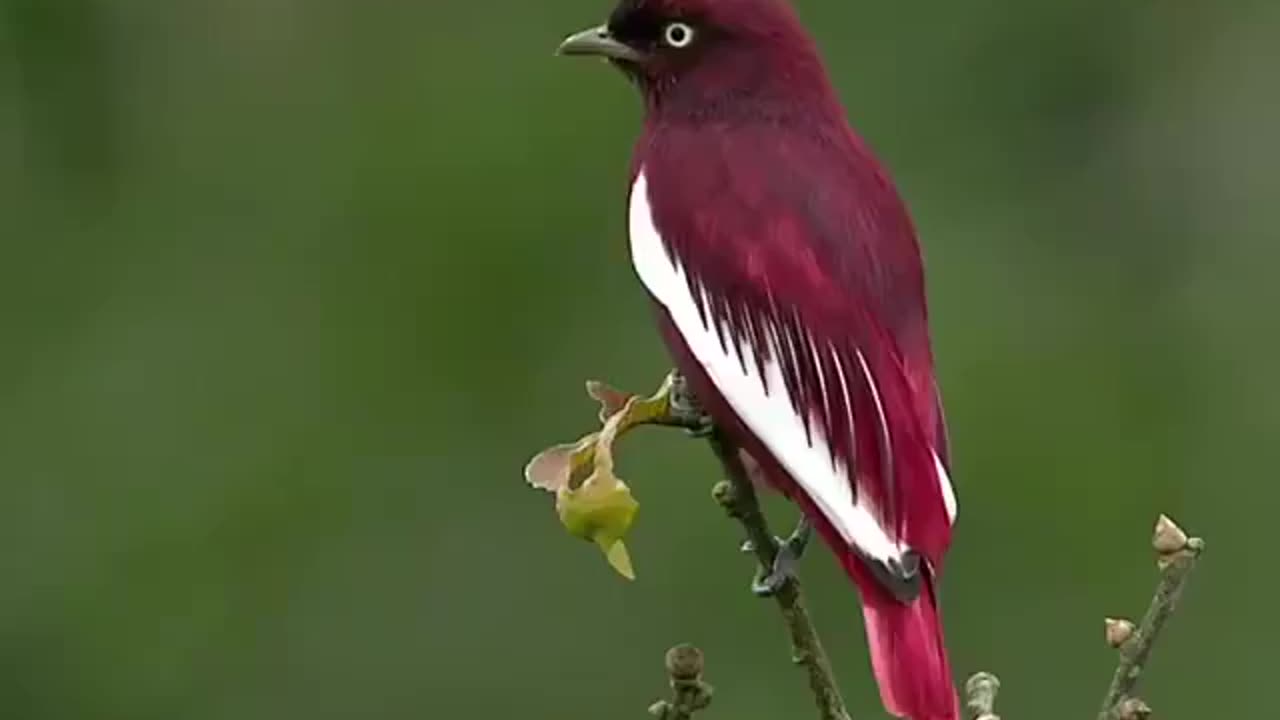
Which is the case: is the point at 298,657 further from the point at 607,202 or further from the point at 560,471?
the point at 560,471

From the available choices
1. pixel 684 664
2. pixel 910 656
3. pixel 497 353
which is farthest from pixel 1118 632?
pixel 497 353

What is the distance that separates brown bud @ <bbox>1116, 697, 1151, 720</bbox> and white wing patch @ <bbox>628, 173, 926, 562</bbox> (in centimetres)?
39

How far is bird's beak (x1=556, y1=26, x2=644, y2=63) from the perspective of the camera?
14.1ft

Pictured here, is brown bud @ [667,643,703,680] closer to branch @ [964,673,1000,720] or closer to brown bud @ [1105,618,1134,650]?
branch @ [964,673,1000,720]

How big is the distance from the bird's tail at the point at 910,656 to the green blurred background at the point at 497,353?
3311mm

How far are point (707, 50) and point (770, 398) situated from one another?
1.84 feet

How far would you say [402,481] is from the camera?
8.20m

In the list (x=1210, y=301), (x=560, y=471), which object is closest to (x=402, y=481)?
(x=1210, y=301)

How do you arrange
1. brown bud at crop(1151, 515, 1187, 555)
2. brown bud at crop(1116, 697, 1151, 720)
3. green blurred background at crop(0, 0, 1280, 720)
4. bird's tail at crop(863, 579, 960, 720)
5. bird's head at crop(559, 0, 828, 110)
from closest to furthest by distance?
brown bud at crop(1116, 697, 1151, 720)
brown bud at crop(1151, 515, 1187, 555)
bird's tail at crop(863, 579, 960, 720)
bird's head at crop(559, 0, 828, 110)
green blurred background at crop(0, 0, 1280, 720)


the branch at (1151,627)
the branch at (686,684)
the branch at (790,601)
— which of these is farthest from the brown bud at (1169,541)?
the branch at (686,684)

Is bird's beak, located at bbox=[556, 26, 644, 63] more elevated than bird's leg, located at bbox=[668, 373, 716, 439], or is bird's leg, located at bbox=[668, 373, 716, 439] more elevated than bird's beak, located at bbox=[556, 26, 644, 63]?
bird's beak, located at bbox=[556, 26, 644, 63]

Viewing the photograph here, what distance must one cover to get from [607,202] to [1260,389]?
1.36 meters

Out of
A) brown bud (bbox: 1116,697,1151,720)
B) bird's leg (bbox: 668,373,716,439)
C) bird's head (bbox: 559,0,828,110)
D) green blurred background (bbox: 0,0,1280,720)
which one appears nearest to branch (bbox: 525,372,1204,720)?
brown bud (bbox: 1116,697,1151,720)

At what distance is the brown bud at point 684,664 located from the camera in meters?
3.50
